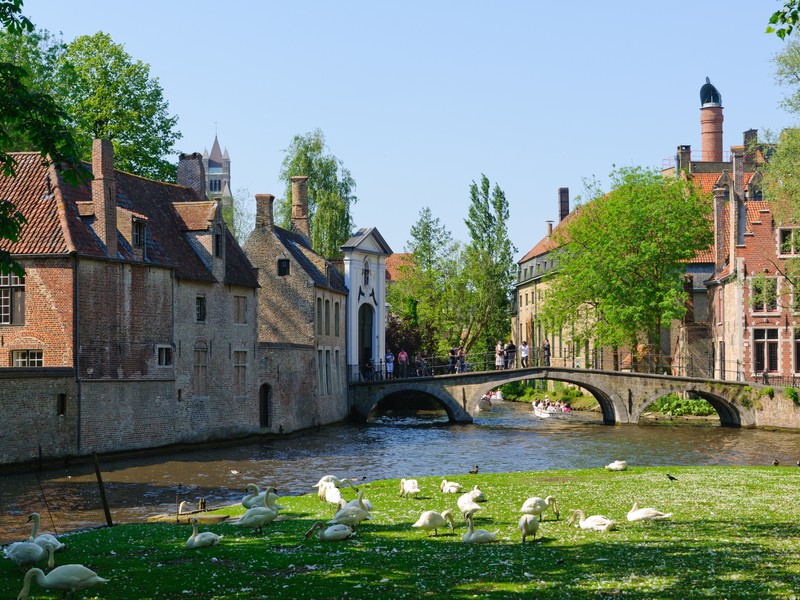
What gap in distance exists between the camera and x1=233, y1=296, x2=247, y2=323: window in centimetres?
4372

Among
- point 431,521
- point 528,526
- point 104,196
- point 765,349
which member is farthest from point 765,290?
point 528,526

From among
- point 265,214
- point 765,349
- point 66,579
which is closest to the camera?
point 66,579

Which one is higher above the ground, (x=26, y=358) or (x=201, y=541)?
(x=26, y=358)

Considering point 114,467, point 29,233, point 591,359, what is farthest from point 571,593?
point 591,359

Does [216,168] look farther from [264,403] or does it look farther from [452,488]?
[452,488]

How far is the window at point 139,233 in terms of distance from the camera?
37.2 metres

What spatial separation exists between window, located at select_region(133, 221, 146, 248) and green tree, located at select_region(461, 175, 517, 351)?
38.2 meters

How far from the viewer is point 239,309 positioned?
44.2m

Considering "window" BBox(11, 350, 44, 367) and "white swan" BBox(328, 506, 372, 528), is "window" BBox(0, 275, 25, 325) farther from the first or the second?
"white swan" BBox(328, 506, 372, 528)

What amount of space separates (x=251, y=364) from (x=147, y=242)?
8.17 m

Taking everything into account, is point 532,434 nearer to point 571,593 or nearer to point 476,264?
point 476,264

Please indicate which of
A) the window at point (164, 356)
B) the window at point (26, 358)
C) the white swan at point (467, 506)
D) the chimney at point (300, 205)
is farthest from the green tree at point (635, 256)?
the white swan at point (467, 506)

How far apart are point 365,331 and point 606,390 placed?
16.4m

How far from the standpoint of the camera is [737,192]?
56.9 m
